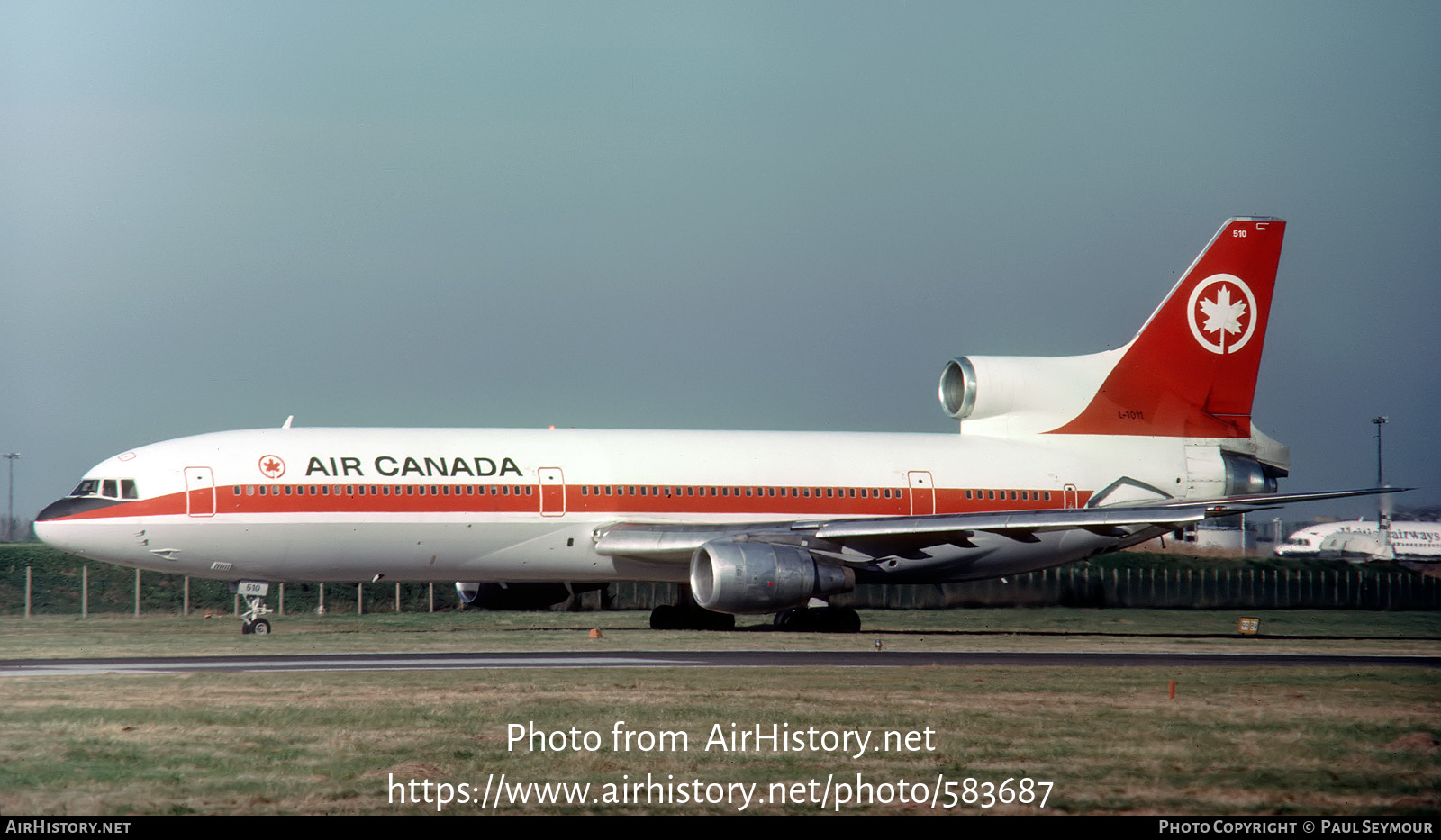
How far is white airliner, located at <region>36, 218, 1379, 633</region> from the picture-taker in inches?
1138

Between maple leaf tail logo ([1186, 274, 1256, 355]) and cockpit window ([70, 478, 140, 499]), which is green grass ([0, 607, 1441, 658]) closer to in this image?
cockpit window ([70, 478, 140, 499])

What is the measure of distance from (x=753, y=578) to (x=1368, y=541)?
61324 mm

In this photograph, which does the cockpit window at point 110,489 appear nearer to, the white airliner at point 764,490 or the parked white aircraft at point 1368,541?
the white airliner at point 764,490

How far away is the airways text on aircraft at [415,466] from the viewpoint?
96.8ft

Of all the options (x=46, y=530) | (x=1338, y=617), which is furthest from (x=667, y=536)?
(x=1338, y=617)

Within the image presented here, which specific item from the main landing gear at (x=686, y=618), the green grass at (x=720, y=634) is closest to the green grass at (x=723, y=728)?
the green grass at (x=720, y=634)

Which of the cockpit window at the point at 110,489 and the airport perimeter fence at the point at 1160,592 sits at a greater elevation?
the cockpit window at the point at 110,489

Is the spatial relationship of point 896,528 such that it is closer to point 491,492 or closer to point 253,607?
point 491,492

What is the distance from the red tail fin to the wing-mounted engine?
0.31 metres

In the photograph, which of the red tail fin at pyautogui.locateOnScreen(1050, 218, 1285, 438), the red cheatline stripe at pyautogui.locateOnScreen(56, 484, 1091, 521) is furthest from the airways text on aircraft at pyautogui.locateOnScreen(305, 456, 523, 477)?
the red tail fin at pyautogui.locateOnScreen(1050, 218, 1285, 438)

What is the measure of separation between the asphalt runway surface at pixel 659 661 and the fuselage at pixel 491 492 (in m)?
5.26

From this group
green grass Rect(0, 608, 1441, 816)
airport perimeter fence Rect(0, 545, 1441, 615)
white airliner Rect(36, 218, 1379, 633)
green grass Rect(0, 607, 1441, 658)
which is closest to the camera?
green grass Rect(0, 608, 1441, 816)

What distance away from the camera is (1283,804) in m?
11.6
